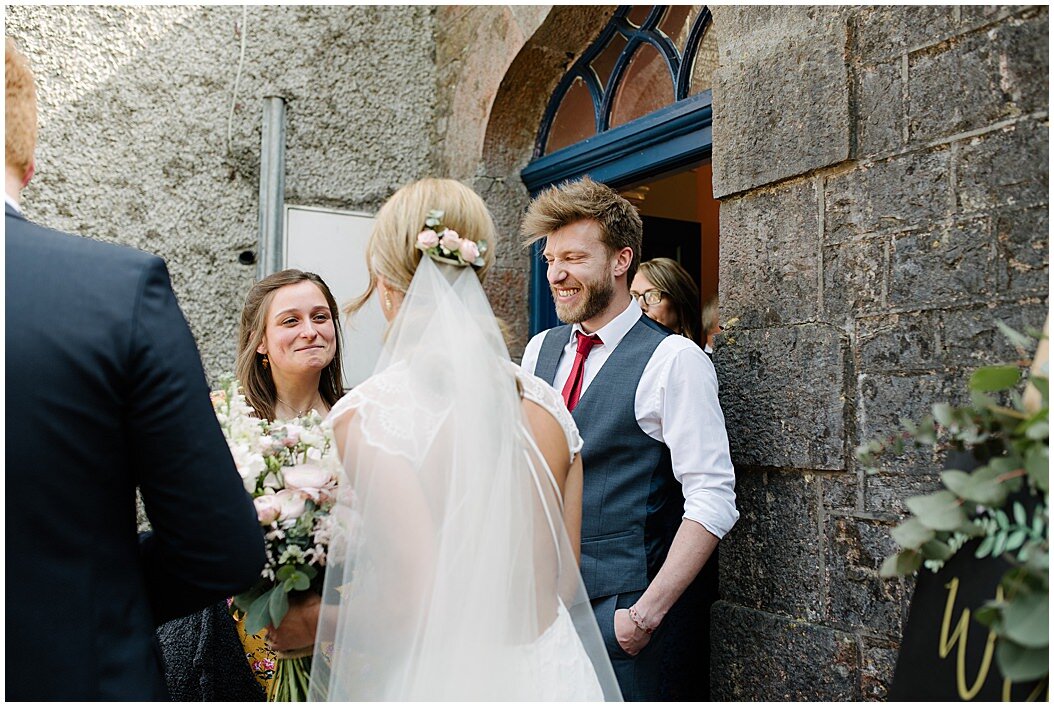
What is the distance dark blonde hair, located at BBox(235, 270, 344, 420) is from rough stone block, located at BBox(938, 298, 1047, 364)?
2.06 meters

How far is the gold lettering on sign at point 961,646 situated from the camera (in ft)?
4.52

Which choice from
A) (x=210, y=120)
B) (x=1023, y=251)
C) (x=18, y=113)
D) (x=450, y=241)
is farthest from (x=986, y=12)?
(x=210, y=120)

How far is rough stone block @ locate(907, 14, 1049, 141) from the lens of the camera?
221 centimetres

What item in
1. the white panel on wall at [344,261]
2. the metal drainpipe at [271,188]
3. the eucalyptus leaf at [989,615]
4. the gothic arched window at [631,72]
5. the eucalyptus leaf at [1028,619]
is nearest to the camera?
the eucalyptus leaf at [1028,619]

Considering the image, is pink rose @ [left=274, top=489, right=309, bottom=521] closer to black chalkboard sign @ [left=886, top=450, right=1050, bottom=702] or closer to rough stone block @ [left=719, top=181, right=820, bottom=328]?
black chalkboard sign @ [left=886, top=450, right=1050, bottom=702]

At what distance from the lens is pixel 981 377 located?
1.50 m

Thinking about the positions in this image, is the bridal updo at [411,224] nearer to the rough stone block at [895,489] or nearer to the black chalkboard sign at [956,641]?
the black chalkboard sign at [956,641]

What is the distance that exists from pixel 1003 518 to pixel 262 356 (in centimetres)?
260

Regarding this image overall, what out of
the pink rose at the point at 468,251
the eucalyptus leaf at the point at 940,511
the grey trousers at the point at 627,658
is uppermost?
the pink rose at the point at 468,251

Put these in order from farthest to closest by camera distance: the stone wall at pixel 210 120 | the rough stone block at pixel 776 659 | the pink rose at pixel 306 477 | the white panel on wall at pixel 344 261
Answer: the white panel on wall at pixel 344 261 < the stone wall at pixel 210 120 < the rough stone block at pixel 776 659 < the pink rose at pixel 306 477

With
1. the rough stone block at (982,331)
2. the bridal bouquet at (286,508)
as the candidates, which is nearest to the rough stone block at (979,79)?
the rough stone block at (982,331)

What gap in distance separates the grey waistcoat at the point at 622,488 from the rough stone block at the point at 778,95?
0.69 m

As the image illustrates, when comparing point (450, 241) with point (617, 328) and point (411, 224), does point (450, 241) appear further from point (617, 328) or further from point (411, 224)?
point (617, 328)

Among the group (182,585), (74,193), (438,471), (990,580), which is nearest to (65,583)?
(182,585)
